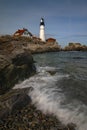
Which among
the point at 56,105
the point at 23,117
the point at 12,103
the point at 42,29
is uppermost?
the point at 42,29

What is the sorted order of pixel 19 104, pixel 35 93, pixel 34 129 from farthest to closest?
pixel 35 93
pixel 19 104
pixel 34 129

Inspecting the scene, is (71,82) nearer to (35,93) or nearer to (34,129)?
(35,93)

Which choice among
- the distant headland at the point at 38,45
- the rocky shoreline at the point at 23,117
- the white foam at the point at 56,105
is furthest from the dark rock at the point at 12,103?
A: the distant headland at the point at 38,45

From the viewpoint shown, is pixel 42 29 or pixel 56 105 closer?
pixel 56 105

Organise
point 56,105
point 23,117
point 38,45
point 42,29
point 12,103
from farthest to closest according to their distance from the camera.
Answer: point 42,29
point 38,45
point 56,105
point 12,103
point 23,117

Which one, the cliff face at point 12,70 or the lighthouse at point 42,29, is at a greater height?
the lighthouse at point 42,29

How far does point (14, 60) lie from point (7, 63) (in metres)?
2.52

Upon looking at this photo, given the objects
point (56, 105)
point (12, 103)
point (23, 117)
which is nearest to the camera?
point (23, 117)

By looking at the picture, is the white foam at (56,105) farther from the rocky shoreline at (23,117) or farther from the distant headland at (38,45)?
the distant headland at (38,45)

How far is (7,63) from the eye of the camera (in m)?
14.1

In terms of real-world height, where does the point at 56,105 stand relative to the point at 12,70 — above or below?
below

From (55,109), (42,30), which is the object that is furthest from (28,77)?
(42,30)

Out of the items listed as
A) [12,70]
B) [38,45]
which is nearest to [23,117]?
[12,70]

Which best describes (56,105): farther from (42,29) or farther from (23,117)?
(42,29)
